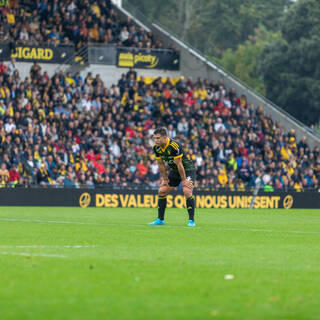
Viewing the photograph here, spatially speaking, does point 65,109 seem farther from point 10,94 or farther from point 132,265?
point 132,265

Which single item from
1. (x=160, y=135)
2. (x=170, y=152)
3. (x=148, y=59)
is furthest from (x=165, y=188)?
(x=148, y=59)

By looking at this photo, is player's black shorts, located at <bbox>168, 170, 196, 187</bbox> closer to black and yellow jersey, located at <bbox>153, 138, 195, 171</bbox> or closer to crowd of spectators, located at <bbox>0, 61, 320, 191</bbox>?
black and yellow jersey, located at <bbox>153, 138, 195, 171</bbox>

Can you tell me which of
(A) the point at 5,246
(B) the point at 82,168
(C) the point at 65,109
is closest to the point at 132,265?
(A) the point at 5,246

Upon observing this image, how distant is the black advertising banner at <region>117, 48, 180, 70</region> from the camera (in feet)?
147

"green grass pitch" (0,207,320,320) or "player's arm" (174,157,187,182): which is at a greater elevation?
"player's arm" (174,157,187,182)

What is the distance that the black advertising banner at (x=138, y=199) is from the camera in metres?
32.7

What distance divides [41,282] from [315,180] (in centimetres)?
3497

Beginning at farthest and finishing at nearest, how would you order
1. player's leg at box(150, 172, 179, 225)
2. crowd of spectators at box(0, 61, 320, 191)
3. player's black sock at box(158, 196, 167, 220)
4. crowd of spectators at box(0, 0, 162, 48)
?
crowd of spectators at box(0, 0, 162, 48)
crowd of spectators at box(0, 61, 320, 191)
player's black sock at box(158, 196, 167, 220)
player's leg at box(150, 172, 179, 225)

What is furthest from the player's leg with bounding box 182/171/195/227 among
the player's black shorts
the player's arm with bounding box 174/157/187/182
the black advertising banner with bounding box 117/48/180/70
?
the black advertising banner with bounding box 117/48/180/70

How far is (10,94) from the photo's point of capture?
36.2m

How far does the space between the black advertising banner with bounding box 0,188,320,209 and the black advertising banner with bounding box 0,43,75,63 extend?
986 cm

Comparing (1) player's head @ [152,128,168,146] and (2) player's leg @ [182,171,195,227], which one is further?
(2) player's leg @ [182,171,195,227]

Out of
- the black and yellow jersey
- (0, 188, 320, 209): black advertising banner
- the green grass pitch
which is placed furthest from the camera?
(0, 188, 320, 209): black advertising banner

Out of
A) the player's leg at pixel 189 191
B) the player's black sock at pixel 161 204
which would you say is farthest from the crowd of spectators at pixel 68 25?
the player's leg at pixel 189 191
